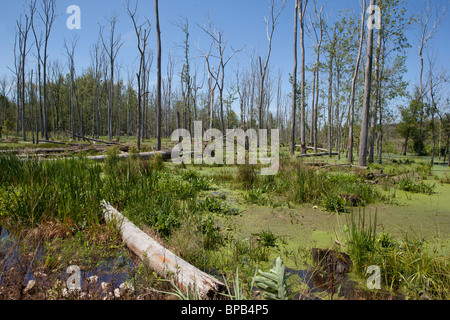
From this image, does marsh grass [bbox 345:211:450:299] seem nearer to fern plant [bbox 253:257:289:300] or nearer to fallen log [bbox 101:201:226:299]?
fern plant [bbox 253:257:289:300]

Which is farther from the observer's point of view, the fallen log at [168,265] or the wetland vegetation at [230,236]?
the wetland vegetation at [230,236]

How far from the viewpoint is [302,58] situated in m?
16.4

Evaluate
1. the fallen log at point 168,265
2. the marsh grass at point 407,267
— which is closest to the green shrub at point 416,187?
the marsh grass at point 407,267

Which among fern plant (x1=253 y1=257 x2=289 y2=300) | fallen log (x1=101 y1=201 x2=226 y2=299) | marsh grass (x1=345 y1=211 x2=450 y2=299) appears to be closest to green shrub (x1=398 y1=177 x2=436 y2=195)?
marsh grass (x1=345 y1=211 x2=450 y2=299)

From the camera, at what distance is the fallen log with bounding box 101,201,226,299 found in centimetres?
203

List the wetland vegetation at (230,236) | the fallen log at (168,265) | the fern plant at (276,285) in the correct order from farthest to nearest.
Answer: the wetland vegetation at (230,236) → the fallen log at (168,265) → the fern plant at (276,285)

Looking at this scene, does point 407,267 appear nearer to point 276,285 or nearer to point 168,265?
point 276,285

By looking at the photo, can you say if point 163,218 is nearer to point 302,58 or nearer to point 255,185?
point 255,185

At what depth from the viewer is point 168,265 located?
2.43m

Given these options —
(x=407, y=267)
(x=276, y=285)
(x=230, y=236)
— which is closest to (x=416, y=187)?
(x=407, y=267)

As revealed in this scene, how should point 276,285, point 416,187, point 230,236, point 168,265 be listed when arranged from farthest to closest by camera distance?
point 416,187, point 230,236, point 168,265, point 276,285

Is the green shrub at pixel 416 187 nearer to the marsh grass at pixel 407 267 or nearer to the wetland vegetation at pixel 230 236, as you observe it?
the wetland vegetation at pixel 230 236

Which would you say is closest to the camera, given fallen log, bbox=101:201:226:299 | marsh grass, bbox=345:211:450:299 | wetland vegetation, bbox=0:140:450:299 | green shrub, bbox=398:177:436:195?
fallen log, bbox=101:201:226:299

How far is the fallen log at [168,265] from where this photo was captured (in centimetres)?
203
